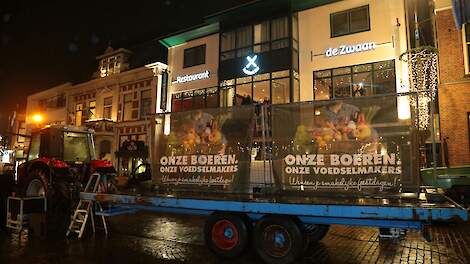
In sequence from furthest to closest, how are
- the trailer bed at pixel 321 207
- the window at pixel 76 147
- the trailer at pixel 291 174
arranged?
the window at pixel 76 147 < the trailer at pixel 291 174 < the trailer bed at pixel 321 207

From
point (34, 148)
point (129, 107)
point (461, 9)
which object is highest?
point (129, 107)

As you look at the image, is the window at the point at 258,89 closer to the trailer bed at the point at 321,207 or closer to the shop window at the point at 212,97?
the shop window at the point at 212,97

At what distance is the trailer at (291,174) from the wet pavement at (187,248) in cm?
64

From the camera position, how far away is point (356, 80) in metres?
18.4

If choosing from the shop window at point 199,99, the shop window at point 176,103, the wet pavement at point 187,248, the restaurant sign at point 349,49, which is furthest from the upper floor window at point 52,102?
the wet pavement at point 187,248

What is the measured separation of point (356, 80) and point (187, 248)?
13934 millimetres

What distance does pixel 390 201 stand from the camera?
5.96 meters

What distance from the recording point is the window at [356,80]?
57.7 ft

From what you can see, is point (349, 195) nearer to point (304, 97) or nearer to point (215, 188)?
point (215, 188)

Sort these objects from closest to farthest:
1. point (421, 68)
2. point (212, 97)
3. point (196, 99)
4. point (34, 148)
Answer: point (34, 148) < point (421, 68) < point (212, 97) < point (196, 99)

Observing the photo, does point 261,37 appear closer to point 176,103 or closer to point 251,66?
point 251,66

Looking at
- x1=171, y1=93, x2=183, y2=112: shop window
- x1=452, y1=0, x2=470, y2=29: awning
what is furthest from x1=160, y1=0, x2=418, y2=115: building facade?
Answer: x1=452, y1=0, x2=470, y2=29: awning

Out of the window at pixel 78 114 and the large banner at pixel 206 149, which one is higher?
the window at pixel 78 114

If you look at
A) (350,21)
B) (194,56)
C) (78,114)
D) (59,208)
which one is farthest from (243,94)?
(78,114)
